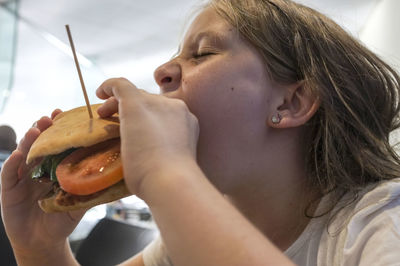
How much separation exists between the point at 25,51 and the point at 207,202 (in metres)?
4.39

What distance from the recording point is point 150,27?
4.24m

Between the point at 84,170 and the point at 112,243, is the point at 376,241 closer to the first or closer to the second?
the point at 84,170

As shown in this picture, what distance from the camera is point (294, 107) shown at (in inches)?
39.6

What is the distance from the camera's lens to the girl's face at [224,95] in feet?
2.94

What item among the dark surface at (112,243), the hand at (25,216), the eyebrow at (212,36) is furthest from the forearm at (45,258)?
the eyebrow at (212,36)

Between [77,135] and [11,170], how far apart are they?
48 cm

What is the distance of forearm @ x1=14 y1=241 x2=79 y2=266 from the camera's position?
1.21m

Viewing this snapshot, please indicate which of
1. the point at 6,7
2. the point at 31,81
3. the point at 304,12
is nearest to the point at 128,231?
the point at 304,12

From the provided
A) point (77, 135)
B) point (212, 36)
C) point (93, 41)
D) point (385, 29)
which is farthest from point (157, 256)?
point (93, 41)

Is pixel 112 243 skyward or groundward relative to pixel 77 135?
groundward

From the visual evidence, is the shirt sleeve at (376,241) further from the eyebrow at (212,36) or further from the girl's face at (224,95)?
the eyebrow at (212,36)

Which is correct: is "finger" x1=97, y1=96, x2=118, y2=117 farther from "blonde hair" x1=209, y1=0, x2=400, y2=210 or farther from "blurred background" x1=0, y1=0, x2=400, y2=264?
"blurred background" x1=0, y1=0, x2=400, y2=264

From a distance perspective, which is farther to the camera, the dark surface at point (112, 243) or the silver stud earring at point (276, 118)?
the dark surface at point (112, 243)

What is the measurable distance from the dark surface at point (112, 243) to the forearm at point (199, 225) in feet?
4.30
